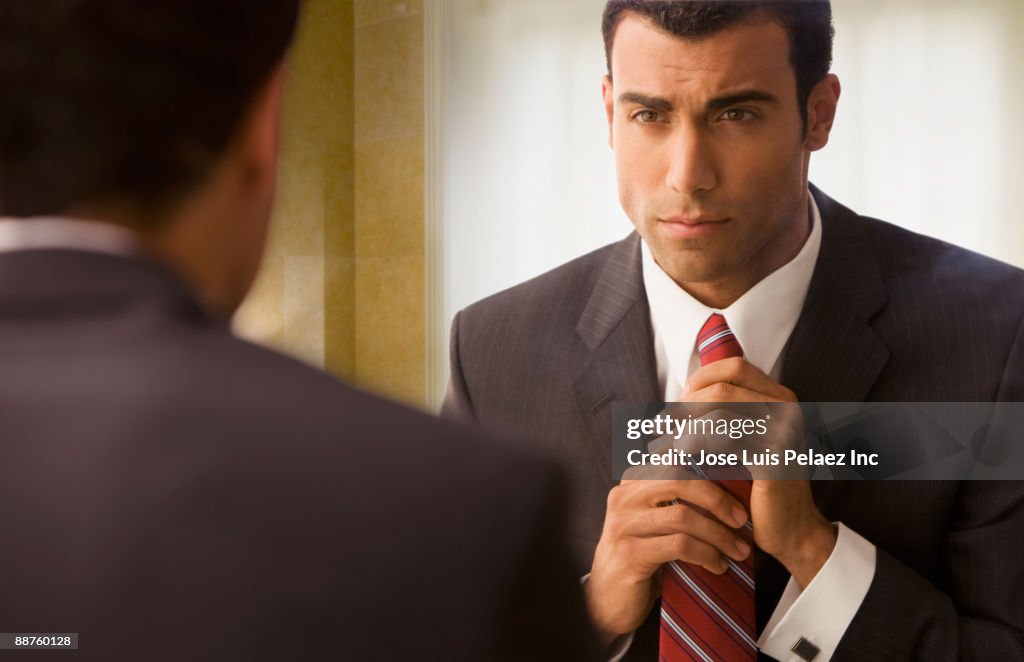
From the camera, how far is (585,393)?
1.31 m

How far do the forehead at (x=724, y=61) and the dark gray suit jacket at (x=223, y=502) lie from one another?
94cm

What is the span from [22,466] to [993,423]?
112cm

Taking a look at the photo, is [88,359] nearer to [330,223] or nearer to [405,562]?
[405,562]

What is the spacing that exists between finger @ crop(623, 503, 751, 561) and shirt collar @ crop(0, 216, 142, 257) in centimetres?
95

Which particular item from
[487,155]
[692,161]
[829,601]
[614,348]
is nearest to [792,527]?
[829,601]

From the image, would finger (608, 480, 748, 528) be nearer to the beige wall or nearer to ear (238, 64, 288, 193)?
the beige wall

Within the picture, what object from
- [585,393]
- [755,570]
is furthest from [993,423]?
[585,393]

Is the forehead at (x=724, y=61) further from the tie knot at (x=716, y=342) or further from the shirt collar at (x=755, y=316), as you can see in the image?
the tie knot at (x=716, y=342)

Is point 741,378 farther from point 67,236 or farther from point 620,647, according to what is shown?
point 67,236

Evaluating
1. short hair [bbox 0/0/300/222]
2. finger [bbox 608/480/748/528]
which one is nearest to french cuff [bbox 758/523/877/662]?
finger [bbox 608/480/748/528]

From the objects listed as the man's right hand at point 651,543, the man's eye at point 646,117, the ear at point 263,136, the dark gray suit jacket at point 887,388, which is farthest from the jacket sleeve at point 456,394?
the ear at point 263,136

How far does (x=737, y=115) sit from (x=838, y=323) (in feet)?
0.98

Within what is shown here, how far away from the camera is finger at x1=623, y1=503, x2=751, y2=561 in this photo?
1.17 meters

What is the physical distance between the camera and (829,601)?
1144mm
